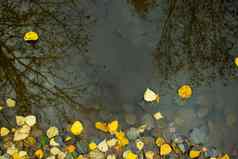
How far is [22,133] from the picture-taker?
8.66ft

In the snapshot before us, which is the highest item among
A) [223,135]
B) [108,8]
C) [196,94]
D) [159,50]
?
[108,8]

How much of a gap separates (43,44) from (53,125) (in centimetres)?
72

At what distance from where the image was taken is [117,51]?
2.86 m

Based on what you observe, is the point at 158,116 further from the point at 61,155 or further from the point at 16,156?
the point at 16,156

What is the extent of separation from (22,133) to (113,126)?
71 cm

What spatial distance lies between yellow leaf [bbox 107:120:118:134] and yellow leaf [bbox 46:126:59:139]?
16.1 inches

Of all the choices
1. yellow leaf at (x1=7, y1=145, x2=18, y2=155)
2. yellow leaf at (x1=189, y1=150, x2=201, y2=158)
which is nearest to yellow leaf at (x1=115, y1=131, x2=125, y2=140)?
yellow leaf at (x1=189, y1=150, x2=201, y2=158)

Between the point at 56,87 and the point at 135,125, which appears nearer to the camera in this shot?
the point at 135,125

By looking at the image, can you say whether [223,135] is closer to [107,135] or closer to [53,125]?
[107,135]

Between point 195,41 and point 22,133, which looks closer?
point 22,133

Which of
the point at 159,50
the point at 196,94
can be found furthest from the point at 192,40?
the point at 196,94

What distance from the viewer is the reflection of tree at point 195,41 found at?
282 centimetres

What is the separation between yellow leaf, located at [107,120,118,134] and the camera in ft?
8.62

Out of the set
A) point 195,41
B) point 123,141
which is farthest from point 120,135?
point 195,41
